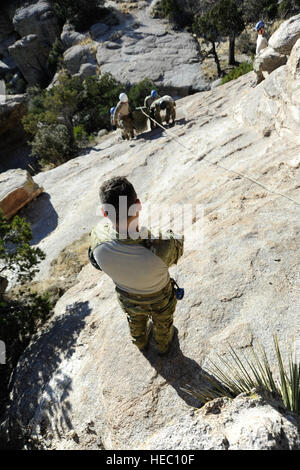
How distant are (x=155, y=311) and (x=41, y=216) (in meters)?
6.21

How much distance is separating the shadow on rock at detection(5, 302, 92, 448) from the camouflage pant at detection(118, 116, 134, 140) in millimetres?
6870

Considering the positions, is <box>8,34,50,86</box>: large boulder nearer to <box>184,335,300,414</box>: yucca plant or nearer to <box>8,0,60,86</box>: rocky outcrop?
<box>8,0,60,86</box>: rocky outcrop

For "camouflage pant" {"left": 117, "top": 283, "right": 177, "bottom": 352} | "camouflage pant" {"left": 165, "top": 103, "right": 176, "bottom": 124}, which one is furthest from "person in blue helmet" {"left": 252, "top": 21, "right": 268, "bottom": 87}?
"camouflage pant" {"left": 117, "top": 283, "right": 177, "bottom": 352}

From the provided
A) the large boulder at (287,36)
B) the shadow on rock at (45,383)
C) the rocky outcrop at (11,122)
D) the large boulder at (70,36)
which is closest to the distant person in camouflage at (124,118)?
the large boulder at (287,36)

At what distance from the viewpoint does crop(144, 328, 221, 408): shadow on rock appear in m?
2.25

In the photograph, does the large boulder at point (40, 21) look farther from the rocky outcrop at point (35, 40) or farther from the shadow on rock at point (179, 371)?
the shadow on rock at point (179, 371)

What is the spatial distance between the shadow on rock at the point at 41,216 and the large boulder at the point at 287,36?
20.7 ft

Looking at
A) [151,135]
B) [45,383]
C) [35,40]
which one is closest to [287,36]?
[151,135]

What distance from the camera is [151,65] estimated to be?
18.0m

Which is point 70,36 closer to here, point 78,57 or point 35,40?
point 78,57

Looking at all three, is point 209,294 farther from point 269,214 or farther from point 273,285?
point 269,214

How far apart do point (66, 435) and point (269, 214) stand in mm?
3199

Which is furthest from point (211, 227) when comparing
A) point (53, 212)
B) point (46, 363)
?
point (53, 212)

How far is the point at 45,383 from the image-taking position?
120 inches
